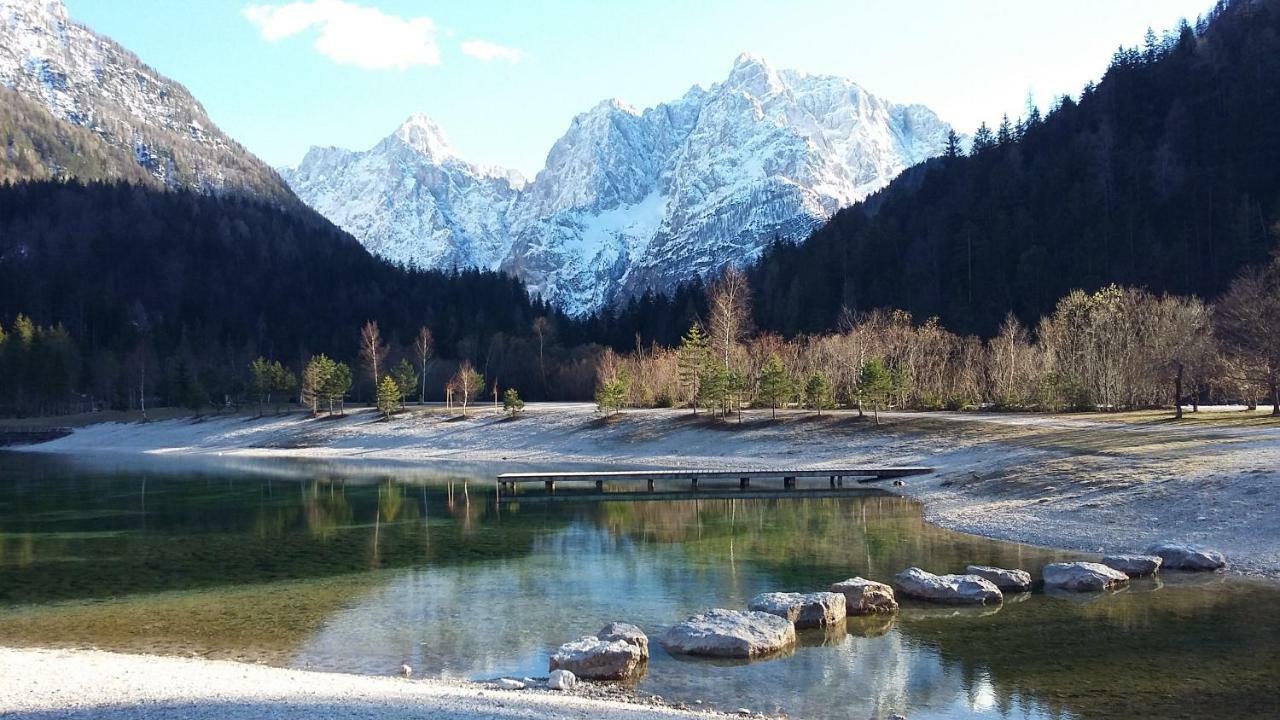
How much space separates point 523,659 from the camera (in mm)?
18281

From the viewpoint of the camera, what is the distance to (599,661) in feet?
55.7

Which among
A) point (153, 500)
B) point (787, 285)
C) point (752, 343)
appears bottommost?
point (153, 500)

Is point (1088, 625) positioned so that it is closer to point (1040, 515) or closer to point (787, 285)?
point (1040, 515)

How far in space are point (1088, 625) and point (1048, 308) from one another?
11679 cm

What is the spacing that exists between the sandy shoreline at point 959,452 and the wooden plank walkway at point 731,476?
3152mm

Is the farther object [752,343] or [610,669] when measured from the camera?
[752,343]

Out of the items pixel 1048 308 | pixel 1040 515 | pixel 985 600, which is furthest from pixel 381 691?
pixel 1048 308

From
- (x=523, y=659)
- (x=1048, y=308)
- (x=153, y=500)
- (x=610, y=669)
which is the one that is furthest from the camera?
(x=1048, y=308)

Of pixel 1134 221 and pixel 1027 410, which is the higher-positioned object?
pixel 1134 221

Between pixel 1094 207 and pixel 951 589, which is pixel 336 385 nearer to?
pixel 951 589

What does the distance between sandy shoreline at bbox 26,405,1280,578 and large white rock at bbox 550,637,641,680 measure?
18.4 metres

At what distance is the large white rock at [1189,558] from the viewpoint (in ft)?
82.3

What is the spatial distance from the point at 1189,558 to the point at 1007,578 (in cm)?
610

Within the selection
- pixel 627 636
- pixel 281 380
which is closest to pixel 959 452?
pixel 627 636
